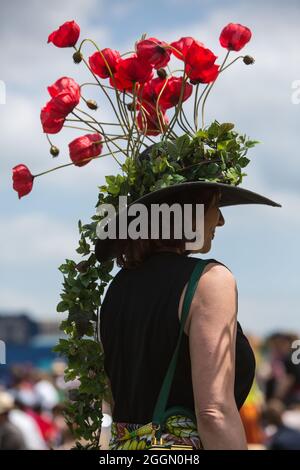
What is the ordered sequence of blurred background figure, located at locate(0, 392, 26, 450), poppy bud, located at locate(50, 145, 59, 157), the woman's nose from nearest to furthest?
the woman's nose
poppy bud, located at locate(50, 145, 59, 157)
blurred background figure, located at locate(0, 392, 26, 450)

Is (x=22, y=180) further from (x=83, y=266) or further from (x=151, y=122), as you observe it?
(x=151, y=122)

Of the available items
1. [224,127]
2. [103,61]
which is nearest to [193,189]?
[224,127]

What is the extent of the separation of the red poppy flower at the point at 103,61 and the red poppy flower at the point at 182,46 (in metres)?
0.20

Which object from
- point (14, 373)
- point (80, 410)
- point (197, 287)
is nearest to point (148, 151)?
A: point (197, 287)

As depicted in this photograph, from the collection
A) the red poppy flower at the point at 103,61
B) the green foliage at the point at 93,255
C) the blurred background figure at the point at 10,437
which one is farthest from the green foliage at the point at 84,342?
the blurred background figure at the point at 10,437

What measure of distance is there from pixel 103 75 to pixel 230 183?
586 millimetres

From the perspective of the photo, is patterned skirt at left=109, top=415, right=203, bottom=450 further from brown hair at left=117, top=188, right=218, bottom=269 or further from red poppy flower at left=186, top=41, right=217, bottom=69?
red poppy flower at left=186, top=41, right=217, bottom=69

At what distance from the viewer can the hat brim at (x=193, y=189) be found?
97.1 inches

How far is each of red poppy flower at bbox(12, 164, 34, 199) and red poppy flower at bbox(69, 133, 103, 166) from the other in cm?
15

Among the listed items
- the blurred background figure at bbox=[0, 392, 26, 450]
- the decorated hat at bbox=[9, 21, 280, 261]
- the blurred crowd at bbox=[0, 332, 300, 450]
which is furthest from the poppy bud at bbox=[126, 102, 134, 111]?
the blurred background figure at bbox=[0, 392, 26, 450]

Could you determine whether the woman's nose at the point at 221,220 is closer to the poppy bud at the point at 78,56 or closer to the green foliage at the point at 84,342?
the green foliage at the point at 84,342

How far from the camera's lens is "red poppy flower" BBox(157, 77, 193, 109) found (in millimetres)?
2840

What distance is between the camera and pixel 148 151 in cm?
272

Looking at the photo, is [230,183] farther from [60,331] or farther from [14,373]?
[14,373]
